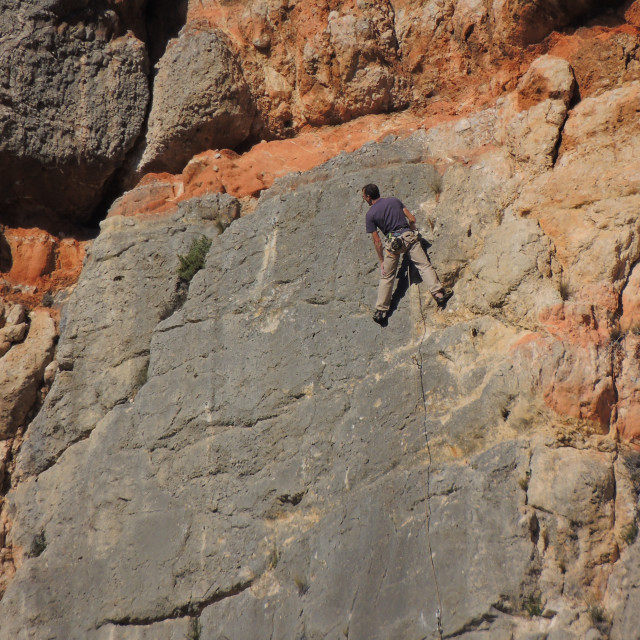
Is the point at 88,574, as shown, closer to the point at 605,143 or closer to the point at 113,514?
the point at 113,514

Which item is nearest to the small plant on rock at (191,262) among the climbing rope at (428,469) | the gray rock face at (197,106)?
the gray rock face at (197,106)

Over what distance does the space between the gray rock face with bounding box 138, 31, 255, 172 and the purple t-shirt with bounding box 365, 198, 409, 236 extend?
13.9 feet

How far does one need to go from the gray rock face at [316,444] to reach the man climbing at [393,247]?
0.22 meters

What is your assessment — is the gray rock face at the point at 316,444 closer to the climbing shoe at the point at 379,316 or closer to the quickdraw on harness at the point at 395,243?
the climbing shoe at the point at 379,316

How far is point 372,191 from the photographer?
29.7 feet

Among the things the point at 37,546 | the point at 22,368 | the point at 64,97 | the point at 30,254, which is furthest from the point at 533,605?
the point at 64,97

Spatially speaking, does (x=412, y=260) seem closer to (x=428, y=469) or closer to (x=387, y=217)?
(x=387, y=217)

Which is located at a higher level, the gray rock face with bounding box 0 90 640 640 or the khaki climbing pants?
the khaki climbing pants

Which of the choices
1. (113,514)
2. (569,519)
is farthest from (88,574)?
(569,519)

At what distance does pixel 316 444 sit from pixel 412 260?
2.34m

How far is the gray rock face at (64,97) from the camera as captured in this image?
40.1 ft

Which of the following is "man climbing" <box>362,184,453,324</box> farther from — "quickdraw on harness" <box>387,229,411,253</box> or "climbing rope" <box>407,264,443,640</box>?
"climbing rope" <box>407,264,443,640</box>

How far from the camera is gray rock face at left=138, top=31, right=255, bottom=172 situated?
12062 mm

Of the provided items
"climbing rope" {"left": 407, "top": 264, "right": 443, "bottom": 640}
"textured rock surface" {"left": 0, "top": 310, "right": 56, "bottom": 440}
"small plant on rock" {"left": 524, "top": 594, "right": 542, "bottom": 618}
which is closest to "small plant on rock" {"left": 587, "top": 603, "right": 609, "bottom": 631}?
"small plant on rock" {"left": 524, "top": 594, "right": 542, "bottom": 618}
